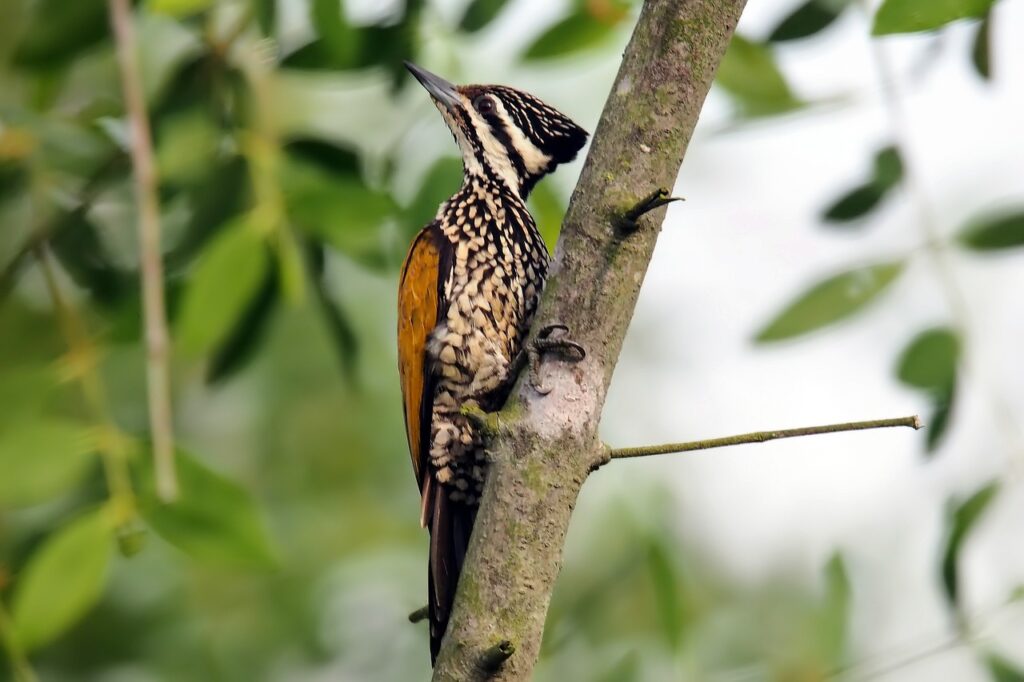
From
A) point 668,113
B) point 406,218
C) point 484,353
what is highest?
point 406,218

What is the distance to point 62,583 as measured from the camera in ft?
8.07

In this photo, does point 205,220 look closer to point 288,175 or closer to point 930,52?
point 288,175

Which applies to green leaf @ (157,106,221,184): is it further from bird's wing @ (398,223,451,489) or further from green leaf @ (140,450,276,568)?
green leaf @ (140,450,276,568)

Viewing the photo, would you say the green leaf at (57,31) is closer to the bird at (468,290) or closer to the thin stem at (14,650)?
the bird at (468,290)

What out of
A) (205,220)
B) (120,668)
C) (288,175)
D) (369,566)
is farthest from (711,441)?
(120,668)

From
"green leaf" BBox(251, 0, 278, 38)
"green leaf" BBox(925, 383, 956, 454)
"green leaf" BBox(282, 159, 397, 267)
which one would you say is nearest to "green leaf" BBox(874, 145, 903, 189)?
"green leaf" BBox(925, 383, 956, 454)

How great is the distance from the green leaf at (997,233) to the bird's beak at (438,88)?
1235 mm

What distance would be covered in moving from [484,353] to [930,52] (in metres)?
1.27

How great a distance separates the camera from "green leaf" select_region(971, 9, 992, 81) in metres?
2.84

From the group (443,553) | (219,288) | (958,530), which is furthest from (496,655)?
(958,530)

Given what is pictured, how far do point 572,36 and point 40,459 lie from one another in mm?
1612

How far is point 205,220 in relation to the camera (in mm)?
3121

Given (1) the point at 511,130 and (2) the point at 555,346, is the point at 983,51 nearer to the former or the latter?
(1) the point at 511,130

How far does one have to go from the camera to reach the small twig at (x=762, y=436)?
5.95 feet
